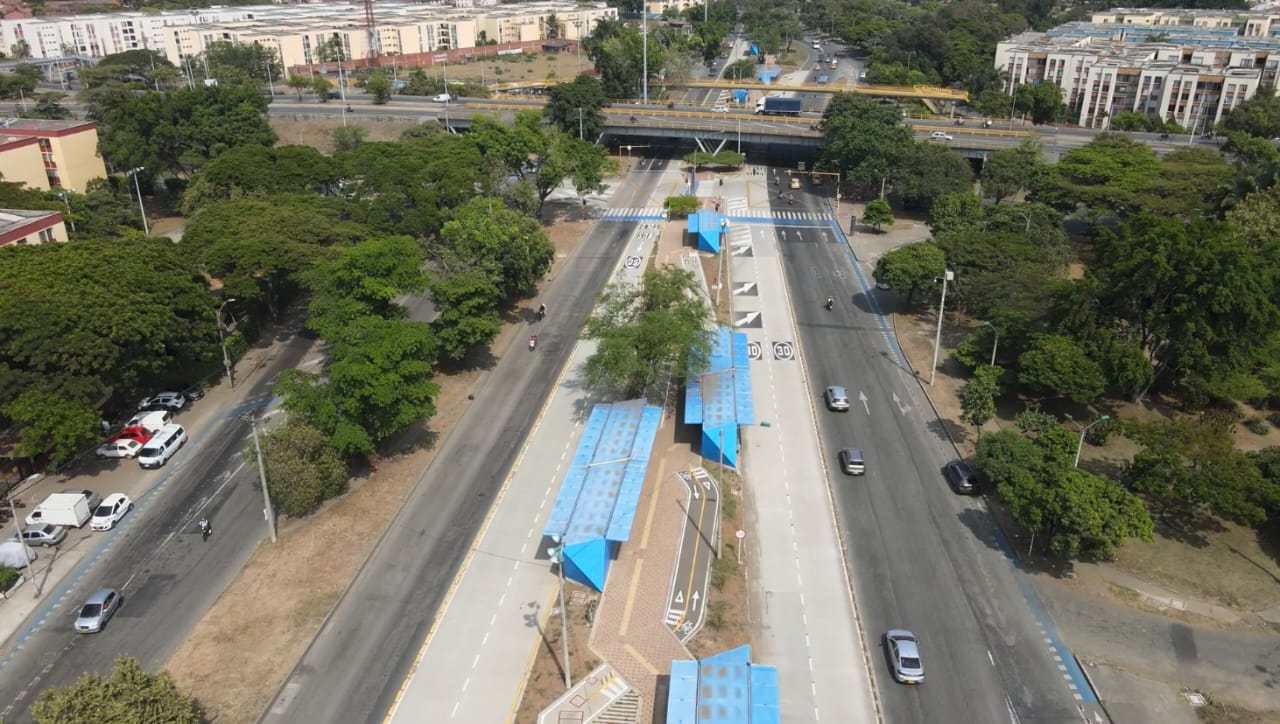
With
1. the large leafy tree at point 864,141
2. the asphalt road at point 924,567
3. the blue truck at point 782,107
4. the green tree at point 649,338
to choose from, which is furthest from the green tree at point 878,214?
the blue truck at point 782,107

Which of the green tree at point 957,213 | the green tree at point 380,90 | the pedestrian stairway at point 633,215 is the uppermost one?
the green tree at point 380,90

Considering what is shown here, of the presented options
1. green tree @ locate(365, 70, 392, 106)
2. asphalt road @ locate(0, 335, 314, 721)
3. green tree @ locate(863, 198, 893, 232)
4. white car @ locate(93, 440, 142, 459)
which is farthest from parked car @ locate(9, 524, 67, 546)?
green tree @ locate(365, 70, 392, 106)

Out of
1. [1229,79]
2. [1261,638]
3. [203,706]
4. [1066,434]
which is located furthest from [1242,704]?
[1229,79]

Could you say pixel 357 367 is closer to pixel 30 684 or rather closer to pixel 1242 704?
pixel 30 684

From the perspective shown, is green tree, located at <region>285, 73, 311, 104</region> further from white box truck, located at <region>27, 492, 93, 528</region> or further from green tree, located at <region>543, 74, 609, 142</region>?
white box truck, located at <region>27, 492, 93, 528</region>

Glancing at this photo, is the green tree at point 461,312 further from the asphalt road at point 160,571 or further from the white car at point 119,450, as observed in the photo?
the white car at point 119,450

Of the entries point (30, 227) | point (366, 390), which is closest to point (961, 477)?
point (366, 390)
